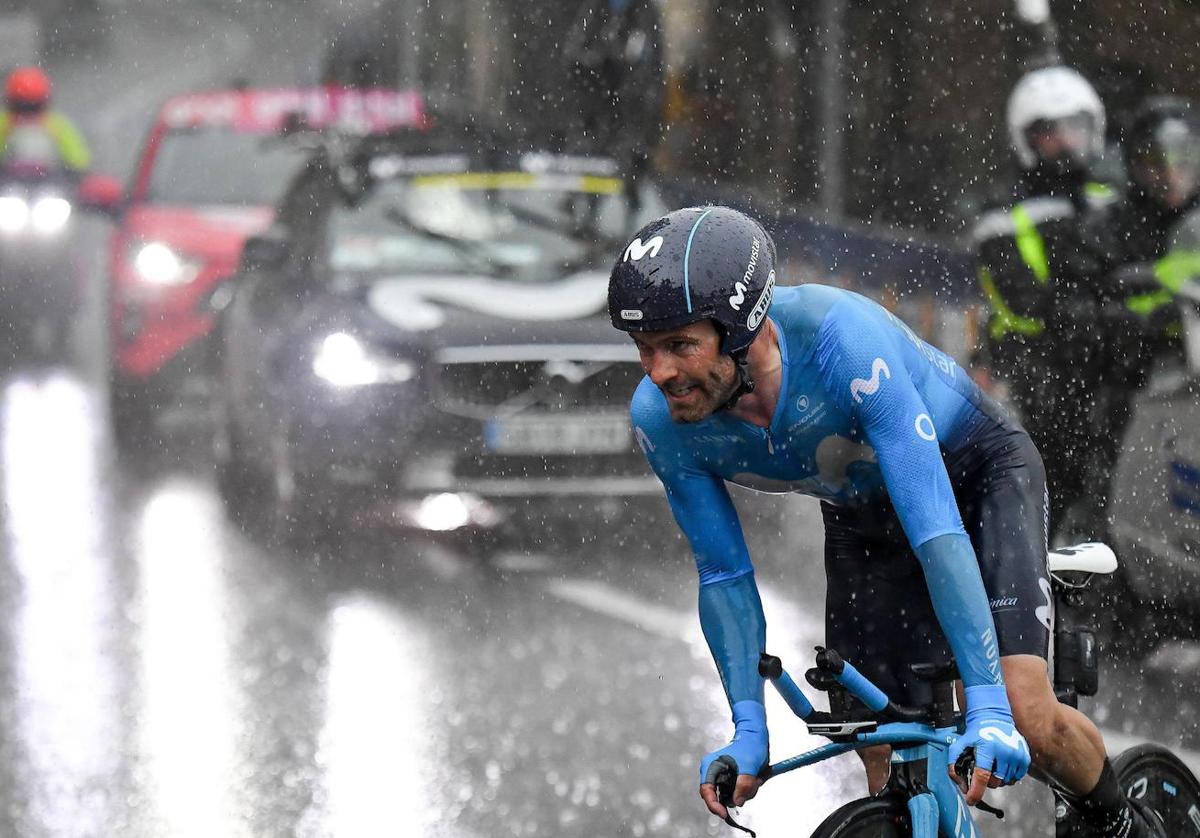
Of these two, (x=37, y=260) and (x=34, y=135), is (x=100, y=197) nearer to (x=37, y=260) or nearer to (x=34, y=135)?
(x=37, y=260)

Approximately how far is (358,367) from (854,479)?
5.89 m

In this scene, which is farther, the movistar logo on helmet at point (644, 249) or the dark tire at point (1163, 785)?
the dark tire at point (1163, 785)

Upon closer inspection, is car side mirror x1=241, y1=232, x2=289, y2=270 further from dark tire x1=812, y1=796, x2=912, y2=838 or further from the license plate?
dark tire x1=812, y1=796, x2=912, y2=838

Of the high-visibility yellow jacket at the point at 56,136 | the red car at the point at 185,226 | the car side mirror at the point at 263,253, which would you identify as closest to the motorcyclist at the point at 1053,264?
the car side mirror at the point at 263,253

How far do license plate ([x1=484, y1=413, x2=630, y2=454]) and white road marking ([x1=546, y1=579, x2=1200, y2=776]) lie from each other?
2.13 ft

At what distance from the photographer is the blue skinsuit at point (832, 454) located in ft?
Result: 13.9

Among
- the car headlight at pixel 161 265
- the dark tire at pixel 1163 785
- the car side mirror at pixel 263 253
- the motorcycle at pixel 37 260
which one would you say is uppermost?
the dark tire at pixel 1163 785

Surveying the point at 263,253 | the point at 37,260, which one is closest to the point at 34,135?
the point at 37,260

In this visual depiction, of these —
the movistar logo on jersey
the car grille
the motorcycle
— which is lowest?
the motorcycle

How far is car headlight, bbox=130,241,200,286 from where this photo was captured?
14.0 metres

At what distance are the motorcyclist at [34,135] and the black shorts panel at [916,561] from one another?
16574 millimetres

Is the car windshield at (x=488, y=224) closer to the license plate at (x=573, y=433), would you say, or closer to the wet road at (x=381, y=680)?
Result: the license plate at (x=573, y=433)

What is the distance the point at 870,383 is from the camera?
4.38 m

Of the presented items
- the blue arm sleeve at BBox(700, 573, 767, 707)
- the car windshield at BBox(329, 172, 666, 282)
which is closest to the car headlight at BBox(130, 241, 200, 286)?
the car windshield at BBox(329, 172, 666, 282)
